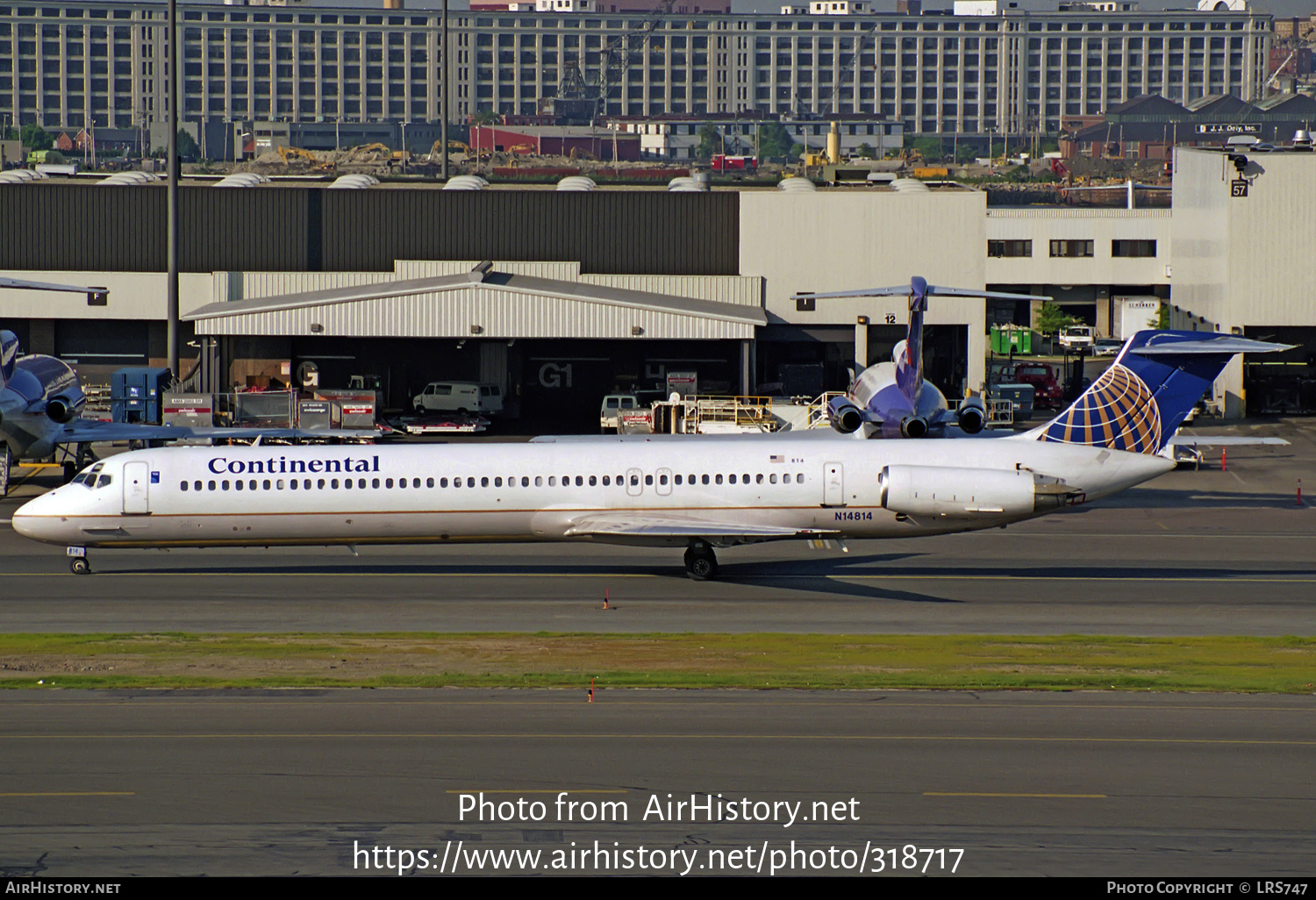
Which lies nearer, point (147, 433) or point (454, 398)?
point (147, 433)

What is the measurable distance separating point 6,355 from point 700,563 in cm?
2486

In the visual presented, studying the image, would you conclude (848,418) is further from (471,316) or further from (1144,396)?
(471,316)

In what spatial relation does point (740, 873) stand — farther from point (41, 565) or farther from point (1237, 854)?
point (41, 565)

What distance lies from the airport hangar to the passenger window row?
96.9 ft

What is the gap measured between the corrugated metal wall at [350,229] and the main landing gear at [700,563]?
115 ft

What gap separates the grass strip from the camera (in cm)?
2577

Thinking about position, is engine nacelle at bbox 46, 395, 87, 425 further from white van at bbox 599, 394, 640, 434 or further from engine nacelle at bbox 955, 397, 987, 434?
engine nacelle at bbox 955, 397, 987, 434

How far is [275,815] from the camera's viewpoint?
1866cm

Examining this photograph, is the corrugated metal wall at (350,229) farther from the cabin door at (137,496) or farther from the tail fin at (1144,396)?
the cabin door at (137,496)

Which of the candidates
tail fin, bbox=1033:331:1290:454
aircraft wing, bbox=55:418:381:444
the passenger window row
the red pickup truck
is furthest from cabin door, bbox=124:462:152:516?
the red pickup truck

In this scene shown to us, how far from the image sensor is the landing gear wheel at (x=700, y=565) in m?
35.7

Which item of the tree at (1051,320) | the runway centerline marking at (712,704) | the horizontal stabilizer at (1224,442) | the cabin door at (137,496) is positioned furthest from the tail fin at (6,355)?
the tree at (1051,320)

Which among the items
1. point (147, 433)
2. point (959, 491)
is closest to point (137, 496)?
point (147, 433)

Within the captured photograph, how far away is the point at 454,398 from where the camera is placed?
66375 millimetres
